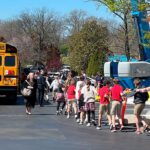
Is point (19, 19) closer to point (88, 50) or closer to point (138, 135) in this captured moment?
point (88, 50)

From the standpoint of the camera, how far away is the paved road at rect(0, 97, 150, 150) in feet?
38.8

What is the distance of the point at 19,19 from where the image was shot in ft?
322

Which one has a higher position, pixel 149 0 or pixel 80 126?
pixel 149 0

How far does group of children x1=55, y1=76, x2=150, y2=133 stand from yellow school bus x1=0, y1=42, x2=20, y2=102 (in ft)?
19.2

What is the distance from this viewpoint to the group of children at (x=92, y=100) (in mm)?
15586

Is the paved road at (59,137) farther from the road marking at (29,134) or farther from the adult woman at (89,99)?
the adult woman at (89,99)

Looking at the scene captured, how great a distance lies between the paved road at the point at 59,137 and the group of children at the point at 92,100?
1.31 ft

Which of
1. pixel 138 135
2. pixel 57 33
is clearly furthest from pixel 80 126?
pixel 57 33

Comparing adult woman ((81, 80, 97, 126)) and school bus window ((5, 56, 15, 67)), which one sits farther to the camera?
school bus window ((5, 56, 15, 67))

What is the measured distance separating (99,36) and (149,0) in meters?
46.8

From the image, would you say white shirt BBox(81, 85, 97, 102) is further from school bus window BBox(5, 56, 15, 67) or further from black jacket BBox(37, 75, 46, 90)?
school bus window BBox(5, 56, 15, 67)

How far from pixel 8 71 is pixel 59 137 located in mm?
11980

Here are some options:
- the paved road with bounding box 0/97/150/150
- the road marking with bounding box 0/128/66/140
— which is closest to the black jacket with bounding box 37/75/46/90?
the paved road with bounding box 0/97/150/150

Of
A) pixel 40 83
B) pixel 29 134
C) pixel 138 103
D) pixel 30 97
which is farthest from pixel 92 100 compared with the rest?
pixel 40 83
